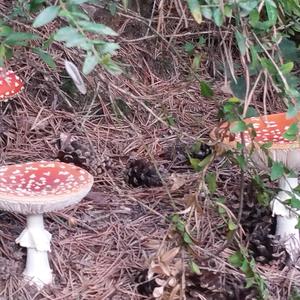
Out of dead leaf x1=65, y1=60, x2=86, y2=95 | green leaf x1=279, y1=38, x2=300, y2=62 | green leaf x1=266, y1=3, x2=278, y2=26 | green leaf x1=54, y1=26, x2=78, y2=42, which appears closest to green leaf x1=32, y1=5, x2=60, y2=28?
green leaf x1=54, y1=26, x2=78, y2=42

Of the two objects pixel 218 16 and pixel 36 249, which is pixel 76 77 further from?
pixel 36 249

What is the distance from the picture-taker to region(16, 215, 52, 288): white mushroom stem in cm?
253

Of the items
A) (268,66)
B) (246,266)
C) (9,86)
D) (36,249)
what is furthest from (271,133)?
(9,86)

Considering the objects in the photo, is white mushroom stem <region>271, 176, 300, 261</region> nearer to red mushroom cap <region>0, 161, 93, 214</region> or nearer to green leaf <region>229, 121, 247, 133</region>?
red mushroom cap <region>0, 161, 93, 214</region>

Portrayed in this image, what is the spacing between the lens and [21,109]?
12.0ft

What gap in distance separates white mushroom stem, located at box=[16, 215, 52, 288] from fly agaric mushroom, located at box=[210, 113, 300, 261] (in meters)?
0.69

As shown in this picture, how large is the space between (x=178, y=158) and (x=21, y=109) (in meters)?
0.86

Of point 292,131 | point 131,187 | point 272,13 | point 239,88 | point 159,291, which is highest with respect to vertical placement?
point 272,13

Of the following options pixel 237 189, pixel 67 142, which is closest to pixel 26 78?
pixel 67 142

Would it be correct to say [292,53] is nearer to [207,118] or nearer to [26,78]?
[207,118]

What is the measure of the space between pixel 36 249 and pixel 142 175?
773 mm

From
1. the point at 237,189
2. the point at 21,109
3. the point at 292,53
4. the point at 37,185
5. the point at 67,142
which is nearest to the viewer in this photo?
the point at 37,185

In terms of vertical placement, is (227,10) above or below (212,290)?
above

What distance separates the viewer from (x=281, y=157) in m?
2.51
